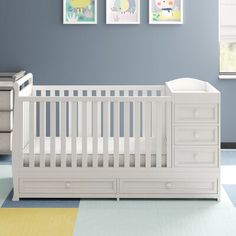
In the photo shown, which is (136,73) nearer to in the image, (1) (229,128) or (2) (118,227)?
(1) (229,128)

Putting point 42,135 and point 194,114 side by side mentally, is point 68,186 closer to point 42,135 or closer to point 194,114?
point 42,135

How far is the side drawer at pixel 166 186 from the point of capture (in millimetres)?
4707

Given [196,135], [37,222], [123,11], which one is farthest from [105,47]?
[37,222]

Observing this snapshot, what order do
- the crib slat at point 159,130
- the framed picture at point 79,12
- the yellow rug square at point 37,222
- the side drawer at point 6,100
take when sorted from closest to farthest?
the yellow rug square at point 37,222, the crib slat at point 159,130, the side drawer at point 6,100, the framed picture at point 79,12

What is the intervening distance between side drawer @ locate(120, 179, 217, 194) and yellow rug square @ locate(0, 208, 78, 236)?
43 cm

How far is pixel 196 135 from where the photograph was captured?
4691mm

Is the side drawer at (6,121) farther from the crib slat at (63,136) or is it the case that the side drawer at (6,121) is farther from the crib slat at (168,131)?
the crib slat at (168,131)

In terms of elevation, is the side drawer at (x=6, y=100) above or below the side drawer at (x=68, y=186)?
above

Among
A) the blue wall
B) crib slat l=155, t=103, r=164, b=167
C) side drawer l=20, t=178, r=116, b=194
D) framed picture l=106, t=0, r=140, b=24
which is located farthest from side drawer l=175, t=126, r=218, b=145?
framed picture l=106, t=0, r=140, b=24

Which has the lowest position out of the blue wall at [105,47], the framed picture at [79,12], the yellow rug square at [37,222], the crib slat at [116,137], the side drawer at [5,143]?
the yellow rug square at [37,222]

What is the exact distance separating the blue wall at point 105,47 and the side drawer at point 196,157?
5.91 ft

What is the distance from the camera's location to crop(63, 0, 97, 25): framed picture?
247 inches

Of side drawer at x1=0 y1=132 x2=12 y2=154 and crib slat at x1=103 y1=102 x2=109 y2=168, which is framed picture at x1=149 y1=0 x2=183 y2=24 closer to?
side drawer at x1=0 y1=132 x2=12 y2=154

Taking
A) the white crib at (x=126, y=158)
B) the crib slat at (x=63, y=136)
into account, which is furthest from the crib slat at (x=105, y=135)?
the crib slat at (x=63, y=136)
